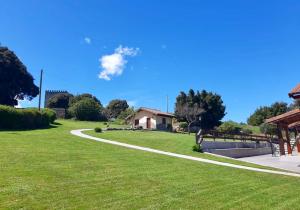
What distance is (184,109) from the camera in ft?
177

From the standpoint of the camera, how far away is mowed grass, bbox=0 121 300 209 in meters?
8.17

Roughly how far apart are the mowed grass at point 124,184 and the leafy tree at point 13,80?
43053 millimetres

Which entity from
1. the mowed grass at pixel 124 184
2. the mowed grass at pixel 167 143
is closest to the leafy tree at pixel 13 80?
the mowed grass at pixel 167 143

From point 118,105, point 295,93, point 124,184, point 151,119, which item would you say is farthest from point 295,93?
point 118,105

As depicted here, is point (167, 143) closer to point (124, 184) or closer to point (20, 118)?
point (20, 118)

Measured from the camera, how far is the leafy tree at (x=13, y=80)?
178 feet

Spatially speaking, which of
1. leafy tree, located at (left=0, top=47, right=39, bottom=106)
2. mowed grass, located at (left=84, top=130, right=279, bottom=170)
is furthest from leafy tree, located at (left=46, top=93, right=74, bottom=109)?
mowed grass, located at (left=84, top=130, right=279, bottom=170)

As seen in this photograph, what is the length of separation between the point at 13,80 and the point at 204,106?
107 feet

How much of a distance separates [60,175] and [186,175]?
4.82m

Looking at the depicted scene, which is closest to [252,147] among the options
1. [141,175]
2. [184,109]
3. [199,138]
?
[199,138]

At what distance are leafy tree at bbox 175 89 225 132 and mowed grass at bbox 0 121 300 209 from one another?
137 ft

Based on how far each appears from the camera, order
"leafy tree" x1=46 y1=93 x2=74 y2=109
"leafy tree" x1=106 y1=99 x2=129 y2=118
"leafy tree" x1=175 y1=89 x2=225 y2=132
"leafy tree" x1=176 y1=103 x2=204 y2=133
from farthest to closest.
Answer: "leafy tree" x1=106 y1=99 x2=129 y2=118
"leafy tree" x1=46 y1=93 x2=74 y2=109
"leafy tree" x1=175 y1=89 x2=225 y2=132
"leafy tree" x1=176 y1=103 x2=204 y2=133

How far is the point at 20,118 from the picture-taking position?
30.5m

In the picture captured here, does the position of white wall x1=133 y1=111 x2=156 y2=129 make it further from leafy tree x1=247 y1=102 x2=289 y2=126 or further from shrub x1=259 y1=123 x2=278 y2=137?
leafy tree x1=247 y1=102 x2=289 y2=126
